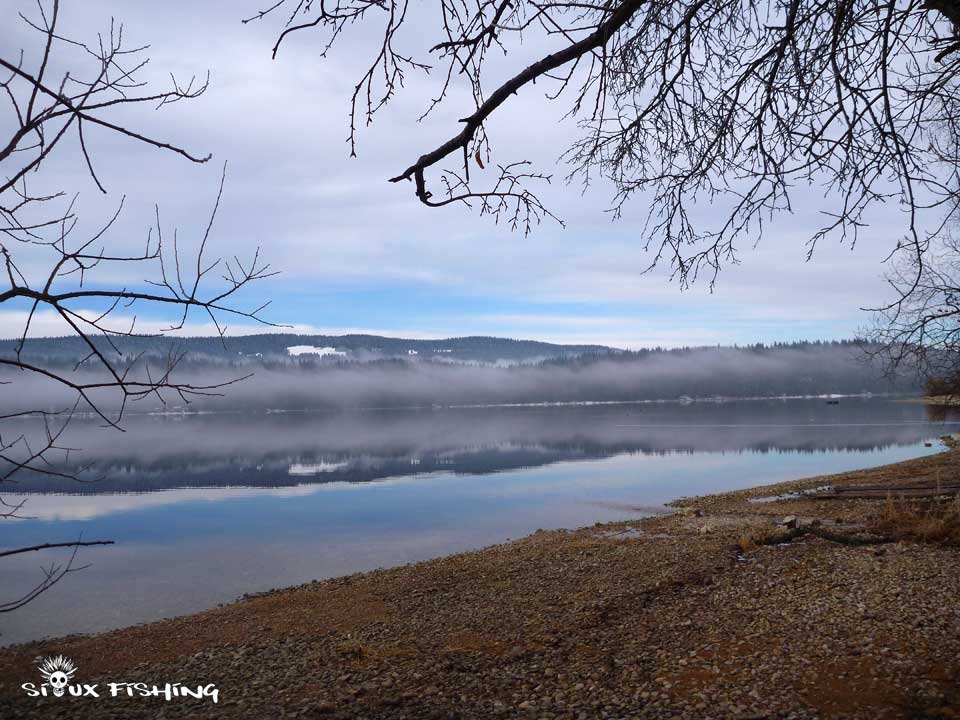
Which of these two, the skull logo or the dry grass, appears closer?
the skull logo

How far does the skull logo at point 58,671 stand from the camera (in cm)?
820

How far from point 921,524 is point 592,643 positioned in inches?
268

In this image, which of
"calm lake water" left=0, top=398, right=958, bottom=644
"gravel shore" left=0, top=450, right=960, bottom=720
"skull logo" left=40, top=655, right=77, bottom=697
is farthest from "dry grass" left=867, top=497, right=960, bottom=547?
"skull logo" left=40, top=655, right=77, bottom=697

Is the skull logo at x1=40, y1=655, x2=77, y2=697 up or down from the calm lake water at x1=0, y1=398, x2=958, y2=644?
up

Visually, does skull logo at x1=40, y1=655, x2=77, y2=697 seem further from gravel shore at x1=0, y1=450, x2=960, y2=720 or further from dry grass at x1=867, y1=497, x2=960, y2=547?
dry grass at x1=867, y1=497, x2=960, y2=547

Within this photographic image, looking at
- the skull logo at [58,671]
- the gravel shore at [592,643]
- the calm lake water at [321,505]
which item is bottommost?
the calm lake water at [321,505]

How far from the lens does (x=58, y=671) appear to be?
9.12 meters

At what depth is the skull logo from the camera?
8.20 meters

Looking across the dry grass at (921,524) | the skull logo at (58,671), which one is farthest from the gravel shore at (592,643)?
the dry grass at (921,524)

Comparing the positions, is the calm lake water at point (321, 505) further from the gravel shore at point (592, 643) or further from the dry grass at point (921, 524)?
the dry grass at point (921, 524)

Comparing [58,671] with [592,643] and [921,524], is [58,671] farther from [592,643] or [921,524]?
[921,524]

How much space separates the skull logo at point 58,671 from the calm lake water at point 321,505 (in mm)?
2510

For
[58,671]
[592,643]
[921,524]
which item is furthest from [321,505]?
[592,643]

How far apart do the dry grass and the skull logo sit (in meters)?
11.7
